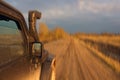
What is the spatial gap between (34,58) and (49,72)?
65cm

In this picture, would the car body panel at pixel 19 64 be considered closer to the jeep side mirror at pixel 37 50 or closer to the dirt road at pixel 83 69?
the jeep side mirror at pixel 37 50

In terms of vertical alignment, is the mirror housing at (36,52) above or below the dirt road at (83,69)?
above

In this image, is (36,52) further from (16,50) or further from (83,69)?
(83,69)

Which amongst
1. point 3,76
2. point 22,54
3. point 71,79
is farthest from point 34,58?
point 71,79

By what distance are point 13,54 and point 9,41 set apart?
0.16m

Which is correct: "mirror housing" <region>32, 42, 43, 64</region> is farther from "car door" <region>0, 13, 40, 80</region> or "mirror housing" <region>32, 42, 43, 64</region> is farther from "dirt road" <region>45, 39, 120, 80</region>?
"dirt road" <region>45, 39, 120, 80</region>

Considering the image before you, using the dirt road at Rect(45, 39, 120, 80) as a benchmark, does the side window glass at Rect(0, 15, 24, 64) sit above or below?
above

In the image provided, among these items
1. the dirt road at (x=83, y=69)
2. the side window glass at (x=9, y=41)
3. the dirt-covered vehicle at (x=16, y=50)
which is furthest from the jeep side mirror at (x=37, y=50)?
the dirt road at (x=83, y=69)

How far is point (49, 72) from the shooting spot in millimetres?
5238

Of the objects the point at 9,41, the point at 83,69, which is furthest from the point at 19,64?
the point at 83,69

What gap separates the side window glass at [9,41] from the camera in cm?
385

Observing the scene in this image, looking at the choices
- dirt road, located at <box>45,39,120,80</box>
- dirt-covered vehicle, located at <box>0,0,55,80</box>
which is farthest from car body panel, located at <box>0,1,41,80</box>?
dirt road, located at <box>45,39,120,80</box>

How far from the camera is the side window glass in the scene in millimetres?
3855

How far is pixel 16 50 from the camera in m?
4.43
